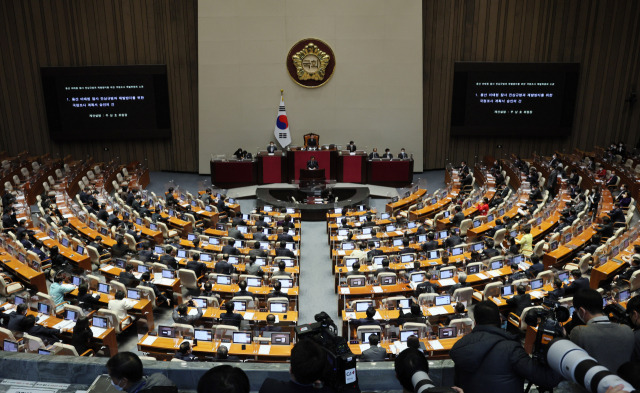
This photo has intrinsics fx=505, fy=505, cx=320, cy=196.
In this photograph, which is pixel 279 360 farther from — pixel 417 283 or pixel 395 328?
pixel 417 283

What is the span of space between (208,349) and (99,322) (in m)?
2.19

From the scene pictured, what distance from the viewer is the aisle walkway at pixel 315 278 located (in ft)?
35.1

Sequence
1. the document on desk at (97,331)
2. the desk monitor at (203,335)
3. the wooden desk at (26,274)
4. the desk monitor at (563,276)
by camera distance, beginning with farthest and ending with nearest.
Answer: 1. the wooden desk at (26,274)
2. the desk monitor at (563,276)
3. the document on desk at (97,331)
4. the desk monitor at (203,335)

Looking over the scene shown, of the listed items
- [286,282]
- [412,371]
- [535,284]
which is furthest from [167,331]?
[535,284]

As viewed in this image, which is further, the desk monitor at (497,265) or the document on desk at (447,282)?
the desk monitor at (497,265)

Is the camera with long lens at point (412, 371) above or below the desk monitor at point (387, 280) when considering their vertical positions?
above

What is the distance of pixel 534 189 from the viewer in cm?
1755

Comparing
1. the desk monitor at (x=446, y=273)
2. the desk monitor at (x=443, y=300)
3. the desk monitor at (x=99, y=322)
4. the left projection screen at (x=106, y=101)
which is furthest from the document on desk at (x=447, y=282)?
the left projection screen at (x=106, y=101)

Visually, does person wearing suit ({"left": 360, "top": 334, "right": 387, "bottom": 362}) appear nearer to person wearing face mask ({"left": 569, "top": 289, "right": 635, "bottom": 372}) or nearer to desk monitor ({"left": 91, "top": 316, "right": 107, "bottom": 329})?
Result: person wearing face mask ({"left": 569, "top": 289, "right": 635, "bottom": 372})

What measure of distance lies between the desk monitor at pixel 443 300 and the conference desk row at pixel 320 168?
12094mm

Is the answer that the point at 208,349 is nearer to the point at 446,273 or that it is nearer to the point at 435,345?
the point at 435,345

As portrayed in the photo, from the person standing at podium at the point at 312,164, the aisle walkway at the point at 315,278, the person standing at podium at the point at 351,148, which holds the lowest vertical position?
the aisle walkway at the point at 315,278

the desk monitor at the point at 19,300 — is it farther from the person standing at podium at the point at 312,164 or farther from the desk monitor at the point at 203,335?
the person standing at podium at the point at 312,164

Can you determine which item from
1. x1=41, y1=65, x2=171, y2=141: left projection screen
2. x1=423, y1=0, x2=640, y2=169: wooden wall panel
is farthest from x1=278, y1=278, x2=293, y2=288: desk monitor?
x1=423, y1=0, x2=640, y2=169: wooden wall panel
